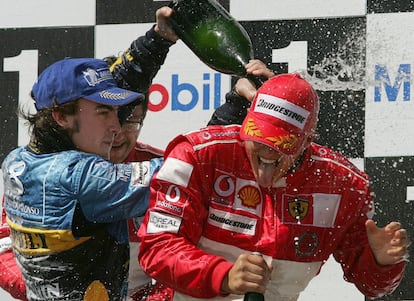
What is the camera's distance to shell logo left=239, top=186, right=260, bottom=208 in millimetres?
2551

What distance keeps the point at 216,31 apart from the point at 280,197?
69 cm

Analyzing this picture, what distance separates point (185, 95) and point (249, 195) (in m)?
1.18

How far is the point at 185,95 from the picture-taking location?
12.1ft

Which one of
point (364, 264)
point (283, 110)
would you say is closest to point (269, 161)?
point (283, 110)

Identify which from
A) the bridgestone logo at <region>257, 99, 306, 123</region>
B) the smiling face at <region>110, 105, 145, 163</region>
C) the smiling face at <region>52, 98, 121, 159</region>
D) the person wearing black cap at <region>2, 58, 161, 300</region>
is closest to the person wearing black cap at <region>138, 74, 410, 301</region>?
the bridgestone logo at <region>257, 99, 306, 123</region>

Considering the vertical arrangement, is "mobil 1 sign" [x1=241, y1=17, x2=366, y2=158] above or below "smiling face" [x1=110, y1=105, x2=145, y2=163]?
above

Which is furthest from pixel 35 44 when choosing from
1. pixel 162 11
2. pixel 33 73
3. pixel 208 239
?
pixel 208 239

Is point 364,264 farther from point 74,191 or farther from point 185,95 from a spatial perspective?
point 185,95

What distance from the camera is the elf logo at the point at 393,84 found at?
347cm

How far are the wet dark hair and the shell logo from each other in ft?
1.92

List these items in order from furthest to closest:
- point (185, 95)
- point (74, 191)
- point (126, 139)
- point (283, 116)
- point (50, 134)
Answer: point (185, 95) < point (126, 139) < point (50, 134) < point (74, 191) < point (283, 116)

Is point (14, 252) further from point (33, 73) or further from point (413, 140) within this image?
point (413, 140)

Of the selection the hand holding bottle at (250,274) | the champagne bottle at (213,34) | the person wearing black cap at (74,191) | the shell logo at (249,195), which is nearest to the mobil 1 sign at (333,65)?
the champagne bottle at (213,34)

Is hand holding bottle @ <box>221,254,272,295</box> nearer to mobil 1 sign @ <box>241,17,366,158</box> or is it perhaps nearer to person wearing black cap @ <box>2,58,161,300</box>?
person wearing black cap @ <box>2,58,161,300</box>
